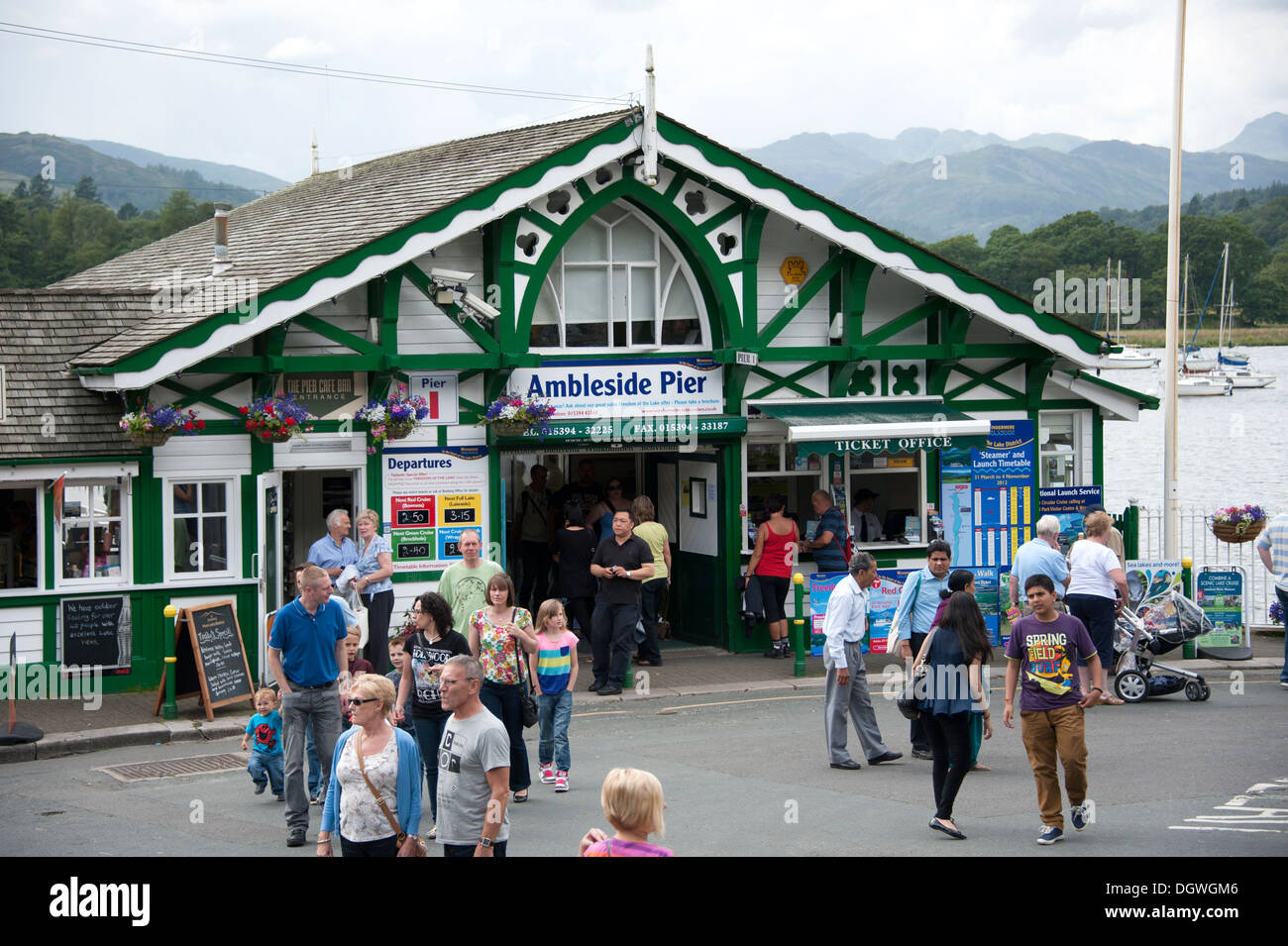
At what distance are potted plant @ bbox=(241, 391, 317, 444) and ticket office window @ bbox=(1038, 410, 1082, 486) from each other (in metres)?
10.2

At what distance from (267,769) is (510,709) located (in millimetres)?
2076

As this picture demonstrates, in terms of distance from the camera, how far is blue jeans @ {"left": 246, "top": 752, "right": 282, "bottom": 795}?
1109cm

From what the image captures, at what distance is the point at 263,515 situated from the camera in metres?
16.2

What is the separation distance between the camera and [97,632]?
15.4 metres

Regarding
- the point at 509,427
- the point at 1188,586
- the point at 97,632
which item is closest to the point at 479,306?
the point at 509,427

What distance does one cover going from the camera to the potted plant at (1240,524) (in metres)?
18.8

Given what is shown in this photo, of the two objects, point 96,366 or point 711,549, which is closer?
point 96,366

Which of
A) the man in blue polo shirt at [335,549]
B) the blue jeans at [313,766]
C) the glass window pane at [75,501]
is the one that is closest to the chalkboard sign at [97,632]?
the glass window pane at [75,501]

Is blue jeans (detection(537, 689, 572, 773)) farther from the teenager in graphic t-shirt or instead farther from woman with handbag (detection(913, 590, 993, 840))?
woman with handbag (detection(913, 590, 993, 840))

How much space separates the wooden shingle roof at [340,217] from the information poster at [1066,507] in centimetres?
760

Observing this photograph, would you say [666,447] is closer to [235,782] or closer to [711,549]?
[711,549]

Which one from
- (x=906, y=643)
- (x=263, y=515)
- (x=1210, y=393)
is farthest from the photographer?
(x=1210, y=393)
